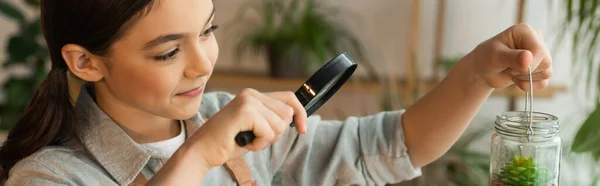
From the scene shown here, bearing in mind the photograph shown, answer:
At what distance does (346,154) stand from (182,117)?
296 mm

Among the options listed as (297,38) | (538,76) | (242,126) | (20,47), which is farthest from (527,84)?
(20,47)

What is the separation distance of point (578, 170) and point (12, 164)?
73.0 inches

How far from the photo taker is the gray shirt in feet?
3.18

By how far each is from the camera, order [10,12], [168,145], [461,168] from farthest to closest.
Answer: [10,12], [461,168], [168,145]

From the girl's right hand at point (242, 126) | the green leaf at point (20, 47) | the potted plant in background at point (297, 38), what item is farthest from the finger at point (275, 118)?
the green leaf at point (20, 47)

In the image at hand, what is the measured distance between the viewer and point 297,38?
88.4 inches

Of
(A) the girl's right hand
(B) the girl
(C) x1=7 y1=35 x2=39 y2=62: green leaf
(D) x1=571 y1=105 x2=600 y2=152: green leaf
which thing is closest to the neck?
(B) the girl

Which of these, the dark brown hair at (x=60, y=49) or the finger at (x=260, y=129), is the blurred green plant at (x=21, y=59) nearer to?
the dark brown hair at (x=60, y=49)

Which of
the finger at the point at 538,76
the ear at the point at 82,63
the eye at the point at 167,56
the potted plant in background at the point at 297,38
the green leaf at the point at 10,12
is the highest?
the finger at the point at 538,76

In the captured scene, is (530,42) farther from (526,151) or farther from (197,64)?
(197,64)

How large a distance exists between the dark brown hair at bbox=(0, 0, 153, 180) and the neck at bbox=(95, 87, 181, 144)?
2.1 inches

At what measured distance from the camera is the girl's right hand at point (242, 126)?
820 millimetres

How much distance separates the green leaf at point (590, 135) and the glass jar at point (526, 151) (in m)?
0.27

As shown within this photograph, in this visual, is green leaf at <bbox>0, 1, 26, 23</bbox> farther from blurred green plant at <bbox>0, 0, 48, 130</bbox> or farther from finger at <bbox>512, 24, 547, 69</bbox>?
finger at <bbox>512, 24, 547, 69</bbox>
